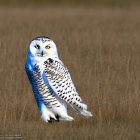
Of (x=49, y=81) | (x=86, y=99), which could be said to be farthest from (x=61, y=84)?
(x=86, y=99)

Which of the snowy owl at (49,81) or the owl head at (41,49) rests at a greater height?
the owl head at (41,49)

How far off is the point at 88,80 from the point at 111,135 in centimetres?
232

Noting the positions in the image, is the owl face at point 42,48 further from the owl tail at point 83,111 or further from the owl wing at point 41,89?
the owl tail at point 83,111

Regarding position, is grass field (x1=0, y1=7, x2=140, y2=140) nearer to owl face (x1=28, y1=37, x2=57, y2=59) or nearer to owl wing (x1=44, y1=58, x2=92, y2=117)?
owl wing (x1=44, y1=58, x2=92, y2=117)

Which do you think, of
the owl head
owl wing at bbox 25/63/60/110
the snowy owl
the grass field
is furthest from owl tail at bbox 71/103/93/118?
the owl head

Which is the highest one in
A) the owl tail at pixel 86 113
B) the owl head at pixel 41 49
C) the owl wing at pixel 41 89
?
the owl head at pixel 41 49

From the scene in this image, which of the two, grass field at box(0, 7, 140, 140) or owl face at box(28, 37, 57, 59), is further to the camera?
owl face at box(28, 37, 57, 59)

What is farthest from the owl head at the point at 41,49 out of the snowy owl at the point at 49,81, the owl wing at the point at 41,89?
the owl wing at the point at 41,89

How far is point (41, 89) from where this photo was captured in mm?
6020

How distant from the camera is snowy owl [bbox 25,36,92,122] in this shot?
600 centimetres

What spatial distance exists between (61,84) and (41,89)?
0.25 m

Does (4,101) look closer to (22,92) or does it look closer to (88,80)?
(22,92)

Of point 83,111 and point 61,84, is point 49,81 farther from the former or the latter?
point 83,111

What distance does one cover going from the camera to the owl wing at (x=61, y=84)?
5.98 m
